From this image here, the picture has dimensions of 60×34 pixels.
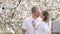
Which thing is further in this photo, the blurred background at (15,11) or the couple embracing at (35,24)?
the blurred background at (15,11)

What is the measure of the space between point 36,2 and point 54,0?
533mm

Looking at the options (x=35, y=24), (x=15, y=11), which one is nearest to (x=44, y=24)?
(x=35, y=24)

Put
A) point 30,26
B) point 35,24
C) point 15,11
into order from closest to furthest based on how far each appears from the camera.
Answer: point 30,26 → point 35,24 → point 15,11

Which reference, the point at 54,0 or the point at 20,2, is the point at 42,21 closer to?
the point at 20,2

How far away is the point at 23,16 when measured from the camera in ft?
16.5

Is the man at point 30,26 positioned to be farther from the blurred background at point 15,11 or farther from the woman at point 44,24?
the blurred background at point 15,11

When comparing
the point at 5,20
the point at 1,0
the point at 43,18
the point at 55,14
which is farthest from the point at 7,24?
the point at 43,18

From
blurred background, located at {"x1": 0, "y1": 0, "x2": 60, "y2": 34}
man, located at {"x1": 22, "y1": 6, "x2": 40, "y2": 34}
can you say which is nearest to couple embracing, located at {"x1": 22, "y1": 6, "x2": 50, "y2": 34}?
man, located at {"x1": 22, "y1": 6, "x2": 40, "y2": 34}

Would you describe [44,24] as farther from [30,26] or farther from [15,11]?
[15,11]

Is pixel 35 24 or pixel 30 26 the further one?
pixel 35 24

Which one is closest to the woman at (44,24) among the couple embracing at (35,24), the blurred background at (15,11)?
the couple embracing at (35,24)

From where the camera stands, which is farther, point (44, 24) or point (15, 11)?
point (15, 11)

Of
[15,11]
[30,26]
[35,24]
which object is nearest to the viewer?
[30,26]

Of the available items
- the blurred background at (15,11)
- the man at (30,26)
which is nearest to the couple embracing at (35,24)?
the man at (30,26)
